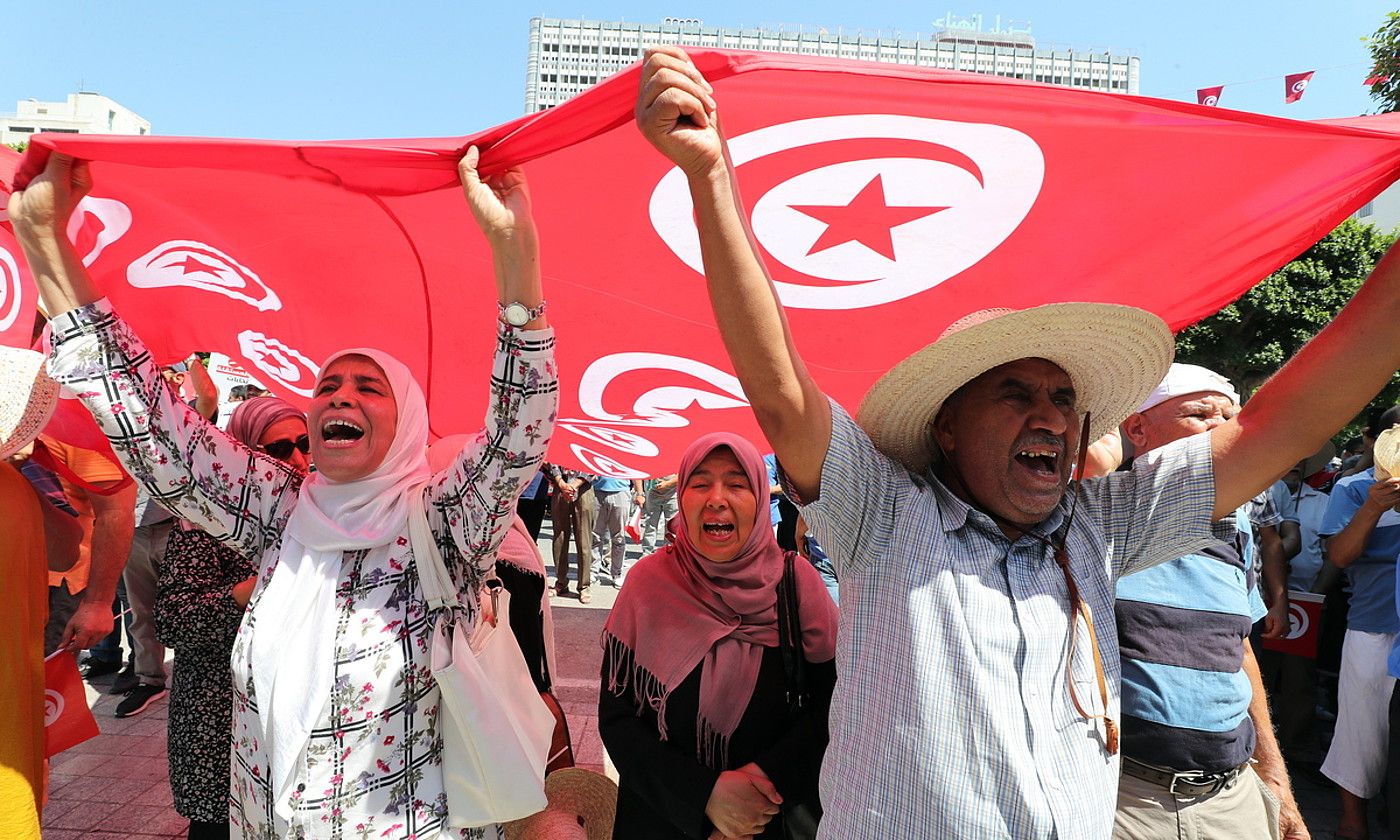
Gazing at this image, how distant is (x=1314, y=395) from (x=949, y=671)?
0.94 meters

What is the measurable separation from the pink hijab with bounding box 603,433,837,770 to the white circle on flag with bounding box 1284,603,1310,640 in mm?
4560

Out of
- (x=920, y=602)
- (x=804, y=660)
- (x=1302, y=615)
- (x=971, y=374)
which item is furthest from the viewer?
(x=1302, y=615)

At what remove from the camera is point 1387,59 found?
11.7 m

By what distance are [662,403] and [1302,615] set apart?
4755 millimetres

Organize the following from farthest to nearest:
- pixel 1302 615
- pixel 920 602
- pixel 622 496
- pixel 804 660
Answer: pixel 622 496 → pixel 1302 615 → pixel 804 660 → pixel 920 602

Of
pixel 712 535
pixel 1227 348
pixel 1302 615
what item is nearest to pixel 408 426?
pixel 712 535

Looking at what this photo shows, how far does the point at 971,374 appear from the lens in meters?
1.70

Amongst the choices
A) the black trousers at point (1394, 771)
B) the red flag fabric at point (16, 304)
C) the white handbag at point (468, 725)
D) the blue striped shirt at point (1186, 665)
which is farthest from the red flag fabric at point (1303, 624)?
the red flag fabric at point (16, 304)

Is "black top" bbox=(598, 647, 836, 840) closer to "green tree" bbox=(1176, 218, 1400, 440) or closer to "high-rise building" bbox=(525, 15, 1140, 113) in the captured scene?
"green tree" bbox=(1176, 218, 1400, 440)

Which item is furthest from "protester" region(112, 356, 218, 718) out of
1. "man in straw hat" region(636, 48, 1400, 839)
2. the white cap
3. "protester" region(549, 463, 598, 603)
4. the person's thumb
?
the white cap

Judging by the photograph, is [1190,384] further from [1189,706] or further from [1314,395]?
[1314,395]

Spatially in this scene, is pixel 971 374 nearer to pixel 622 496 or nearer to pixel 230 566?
pixel 230 566

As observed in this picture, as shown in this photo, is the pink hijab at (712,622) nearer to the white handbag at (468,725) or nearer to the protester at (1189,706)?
the white handbag at (468,725)

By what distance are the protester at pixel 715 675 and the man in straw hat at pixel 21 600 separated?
1.47m
